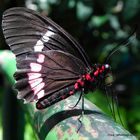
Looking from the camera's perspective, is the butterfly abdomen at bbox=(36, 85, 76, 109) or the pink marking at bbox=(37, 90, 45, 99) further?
the pink marking at bbox=(37, 90, 45, 99)

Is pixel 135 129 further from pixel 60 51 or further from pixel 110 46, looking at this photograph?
pixel 60 51

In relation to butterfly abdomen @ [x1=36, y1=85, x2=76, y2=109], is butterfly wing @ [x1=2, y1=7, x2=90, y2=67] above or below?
above

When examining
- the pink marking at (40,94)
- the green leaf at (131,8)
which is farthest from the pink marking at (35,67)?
the green leaf at (131,8)

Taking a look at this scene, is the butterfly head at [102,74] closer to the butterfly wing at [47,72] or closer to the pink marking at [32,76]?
the butterfly wing at [47,72]

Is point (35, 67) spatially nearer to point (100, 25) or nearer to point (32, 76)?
point (32, 76)

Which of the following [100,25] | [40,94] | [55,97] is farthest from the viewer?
[100,25]

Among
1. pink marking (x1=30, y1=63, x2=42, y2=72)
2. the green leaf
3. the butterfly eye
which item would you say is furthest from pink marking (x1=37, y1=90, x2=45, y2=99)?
the green leaf

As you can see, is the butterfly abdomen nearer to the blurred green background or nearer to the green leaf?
the blurred green background

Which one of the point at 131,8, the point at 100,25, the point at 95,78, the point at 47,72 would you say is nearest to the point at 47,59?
the point at 47,72
